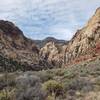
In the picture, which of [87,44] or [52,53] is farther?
[52,53]

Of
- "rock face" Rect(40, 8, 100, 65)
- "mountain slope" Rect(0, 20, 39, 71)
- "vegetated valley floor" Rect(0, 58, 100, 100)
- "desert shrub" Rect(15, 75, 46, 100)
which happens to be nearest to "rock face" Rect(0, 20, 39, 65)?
"mountain slope" Rect(0, 20, 39, 71)

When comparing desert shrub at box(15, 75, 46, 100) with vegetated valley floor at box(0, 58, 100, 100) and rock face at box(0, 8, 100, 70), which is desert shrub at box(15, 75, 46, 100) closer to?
vegetated valley floor at box(0, 58, 100, 100)

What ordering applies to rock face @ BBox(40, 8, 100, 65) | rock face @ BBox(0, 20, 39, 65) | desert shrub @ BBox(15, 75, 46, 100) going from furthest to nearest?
rock face @ BBox(40, 8, 100, 65), rock face @ BBox(0, 20, 39, 65), desert shrub @ BBox(15, 75, 46, 100)

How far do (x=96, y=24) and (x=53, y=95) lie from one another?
5454cm

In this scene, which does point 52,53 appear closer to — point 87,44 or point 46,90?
point 87,44

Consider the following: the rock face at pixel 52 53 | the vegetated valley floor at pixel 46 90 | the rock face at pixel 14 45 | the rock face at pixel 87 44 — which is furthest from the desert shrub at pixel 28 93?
the rock face at pixel 52 53

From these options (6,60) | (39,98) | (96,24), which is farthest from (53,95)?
(96,24)

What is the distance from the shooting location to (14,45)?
58719 mm

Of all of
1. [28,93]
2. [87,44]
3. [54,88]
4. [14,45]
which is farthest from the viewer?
[87,44]

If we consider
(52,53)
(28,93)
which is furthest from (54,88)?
(52,53)

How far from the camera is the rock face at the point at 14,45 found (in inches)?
2029

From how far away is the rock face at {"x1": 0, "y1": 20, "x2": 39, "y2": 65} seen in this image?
51531 mm

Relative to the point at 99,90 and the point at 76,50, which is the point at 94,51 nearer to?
the point at 76,50

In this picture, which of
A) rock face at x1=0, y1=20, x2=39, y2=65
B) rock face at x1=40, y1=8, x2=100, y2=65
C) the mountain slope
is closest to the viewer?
the mountain slope
